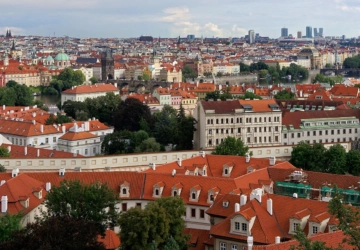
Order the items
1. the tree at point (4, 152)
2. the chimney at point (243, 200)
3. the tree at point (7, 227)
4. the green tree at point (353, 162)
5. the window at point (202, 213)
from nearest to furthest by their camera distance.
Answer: the tree at point (7, 227), the chimney at point (243, 200), the window at point (202, 213), the green tree at point (353, 162), the tree at point (4, 152)

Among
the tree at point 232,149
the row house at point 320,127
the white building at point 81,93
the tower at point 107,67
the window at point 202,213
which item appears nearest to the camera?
the window at point 202,213

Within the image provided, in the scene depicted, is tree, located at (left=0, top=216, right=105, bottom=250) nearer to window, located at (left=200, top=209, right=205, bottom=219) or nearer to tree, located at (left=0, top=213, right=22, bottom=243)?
tree, located at (left=0, top=213, right=22, bottom=243)

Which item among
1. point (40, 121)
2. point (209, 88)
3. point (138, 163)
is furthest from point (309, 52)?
point (138, 163)

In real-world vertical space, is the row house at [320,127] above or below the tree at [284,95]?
below

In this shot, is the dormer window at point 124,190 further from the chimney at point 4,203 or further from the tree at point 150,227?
the tree at point 150,227

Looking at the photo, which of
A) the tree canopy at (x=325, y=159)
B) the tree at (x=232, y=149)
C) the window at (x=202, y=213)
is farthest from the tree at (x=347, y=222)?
the tree at (x=232, y=149)

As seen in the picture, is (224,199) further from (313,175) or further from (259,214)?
(313,175)
